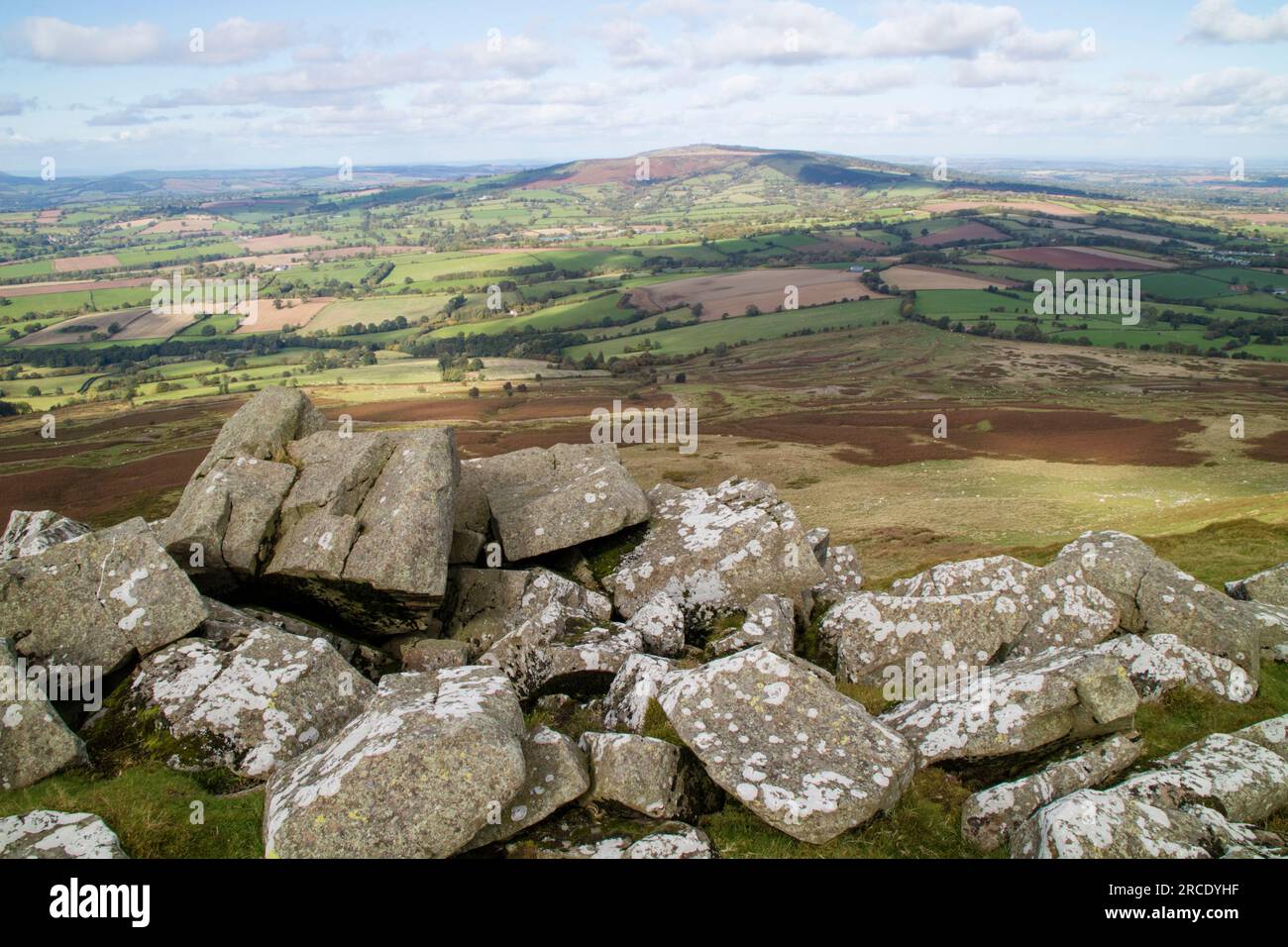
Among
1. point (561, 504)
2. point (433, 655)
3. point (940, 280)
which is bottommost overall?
point (433, 655)

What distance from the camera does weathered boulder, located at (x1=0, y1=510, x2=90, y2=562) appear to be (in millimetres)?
18172

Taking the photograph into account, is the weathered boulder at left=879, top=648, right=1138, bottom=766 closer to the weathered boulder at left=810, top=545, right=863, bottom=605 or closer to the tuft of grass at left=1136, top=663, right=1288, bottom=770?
the tuft of grass at left=1136, top=663, right=1288, bottom=770

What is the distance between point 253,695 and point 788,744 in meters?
8.88

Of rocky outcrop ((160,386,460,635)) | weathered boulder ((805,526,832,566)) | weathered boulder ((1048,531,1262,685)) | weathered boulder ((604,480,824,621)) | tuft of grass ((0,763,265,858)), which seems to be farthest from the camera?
weathered boulder ((805,526,832,566))

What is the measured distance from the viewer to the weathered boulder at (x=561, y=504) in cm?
2055

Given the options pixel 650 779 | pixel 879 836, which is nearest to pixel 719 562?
pixel 650 779

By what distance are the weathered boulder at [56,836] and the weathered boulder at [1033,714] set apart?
1105 cm

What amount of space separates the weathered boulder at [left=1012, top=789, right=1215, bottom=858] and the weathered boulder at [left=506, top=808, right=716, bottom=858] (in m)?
4.02

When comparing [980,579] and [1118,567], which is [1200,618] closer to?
[1118,567]

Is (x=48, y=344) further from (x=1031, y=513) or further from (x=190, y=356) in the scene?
(x=1031, y=513)

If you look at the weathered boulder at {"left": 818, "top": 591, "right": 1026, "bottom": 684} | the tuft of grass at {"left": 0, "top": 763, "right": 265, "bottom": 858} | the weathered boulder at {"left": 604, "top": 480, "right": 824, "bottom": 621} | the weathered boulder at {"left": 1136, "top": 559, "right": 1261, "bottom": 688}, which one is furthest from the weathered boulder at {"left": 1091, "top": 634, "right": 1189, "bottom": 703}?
the tuft of grass at {"left": 0, "top": 763, "right": 265, "bottom": 858}

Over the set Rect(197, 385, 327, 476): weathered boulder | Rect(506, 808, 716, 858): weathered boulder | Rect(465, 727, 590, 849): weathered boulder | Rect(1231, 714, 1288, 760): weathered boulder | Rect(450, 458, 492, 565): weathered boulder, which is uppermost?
Rect(197, 385, 327, 476): weathered boulder

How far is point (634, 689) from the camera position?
12.9 meters
